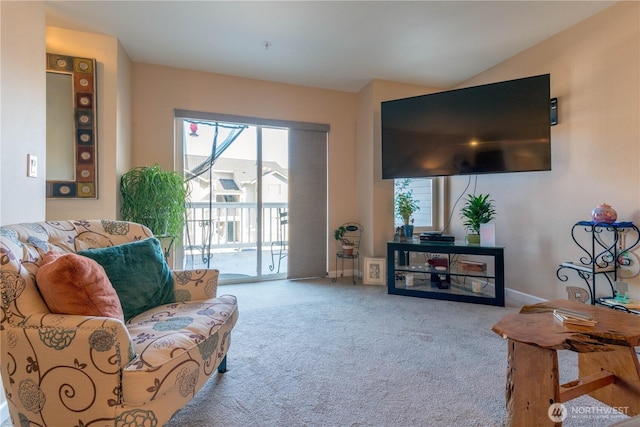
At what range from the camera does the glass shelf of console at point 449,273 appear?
290 cm

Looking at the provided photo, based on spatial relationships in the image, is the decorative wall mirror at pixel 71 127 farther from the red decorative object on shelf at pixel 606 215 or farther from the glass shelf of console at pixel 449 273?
the red decorative object on shelf at pixel 606 215

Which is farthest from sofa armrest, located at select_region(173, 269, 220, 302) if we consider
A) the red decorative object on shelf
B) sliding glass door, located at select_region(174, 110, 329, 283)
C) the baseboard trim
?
the baseboard trim

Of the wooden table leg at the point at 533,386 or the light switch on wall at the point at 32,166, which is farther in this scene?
the light switch on wall at the point at 32,166

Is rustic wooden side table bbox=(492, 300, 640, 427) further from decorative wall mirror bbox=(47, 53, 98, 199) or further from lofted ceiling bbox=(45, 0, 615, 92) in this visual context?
decorative wall mirror bbox=(47, 53, 98, 199)

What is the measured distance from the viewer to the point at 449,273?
122 inches

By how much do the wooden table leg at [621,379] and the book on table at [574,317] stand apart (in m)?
0.14

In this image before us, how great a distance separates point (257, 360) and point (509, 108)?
2912mm

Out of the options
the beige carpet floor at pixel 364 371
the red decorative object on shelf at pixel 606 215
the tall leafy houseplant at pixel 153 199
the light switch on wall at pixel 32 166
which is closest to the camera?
the beige carpet floor at pixel 364 371

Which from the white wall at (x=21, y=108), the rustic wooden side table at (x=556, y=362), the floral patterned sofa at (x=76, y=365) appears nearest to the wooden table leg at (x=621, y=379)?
the rustic wooden side table at (x=556, y=362)

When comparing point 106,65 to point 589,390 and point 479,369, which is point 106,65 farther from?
point 589,390

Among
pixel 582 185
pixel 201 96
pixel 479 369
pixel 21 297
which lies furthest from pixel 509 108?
pixel 21 297

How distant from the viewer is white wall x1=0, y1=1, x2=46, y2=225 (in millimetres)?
1437

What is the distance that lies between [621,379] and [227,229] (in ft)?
12.8

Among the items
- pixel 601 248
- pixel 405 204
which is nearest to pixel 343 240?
pixel 405 204
